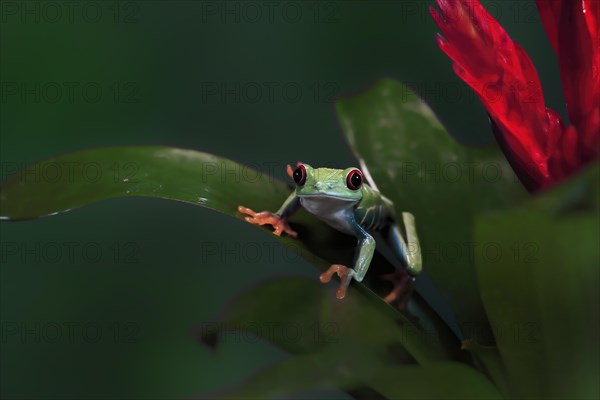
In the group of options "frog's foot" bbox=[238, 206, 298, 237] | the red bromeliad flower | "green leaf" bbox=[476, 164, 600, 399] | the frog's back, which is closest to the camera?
"green leaf" bbox=[476, 164, 600, 399]

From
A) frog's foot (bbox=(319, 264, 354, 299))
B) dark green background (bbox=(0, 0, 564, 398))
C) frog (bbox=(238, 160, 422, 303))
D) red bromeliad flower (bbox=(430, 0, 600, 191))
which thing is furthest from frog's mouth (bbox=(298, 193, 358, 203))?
dark green background (bbox=(0, 0, 564, 398))

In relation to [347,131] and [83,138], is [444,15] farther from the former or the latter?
[83,138]

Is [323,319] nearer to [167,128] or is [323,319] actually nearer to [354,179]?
[354,179]

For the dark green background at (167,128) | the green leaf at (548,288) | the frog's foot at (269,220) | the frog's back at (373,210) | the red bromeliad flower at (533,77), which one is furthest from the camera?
the dark green background at (167,128)

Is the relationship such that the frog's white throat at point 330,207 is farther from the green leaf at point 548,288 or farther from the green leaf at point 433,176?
the green leaf at point 548,288

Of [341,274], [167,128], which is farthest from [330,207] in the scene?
[167,128]

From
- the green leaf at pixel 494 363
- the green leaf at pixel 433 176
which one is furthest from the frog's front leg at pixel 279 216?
the green leaf at pixel 494 363

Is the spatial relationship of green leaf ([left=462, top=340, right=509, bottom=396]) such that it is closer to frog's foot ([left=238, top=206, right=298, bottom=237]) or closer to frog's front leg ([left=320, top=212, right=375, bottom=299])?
frog's front leg ([left=320, top=212, right=375, bottom=299])
